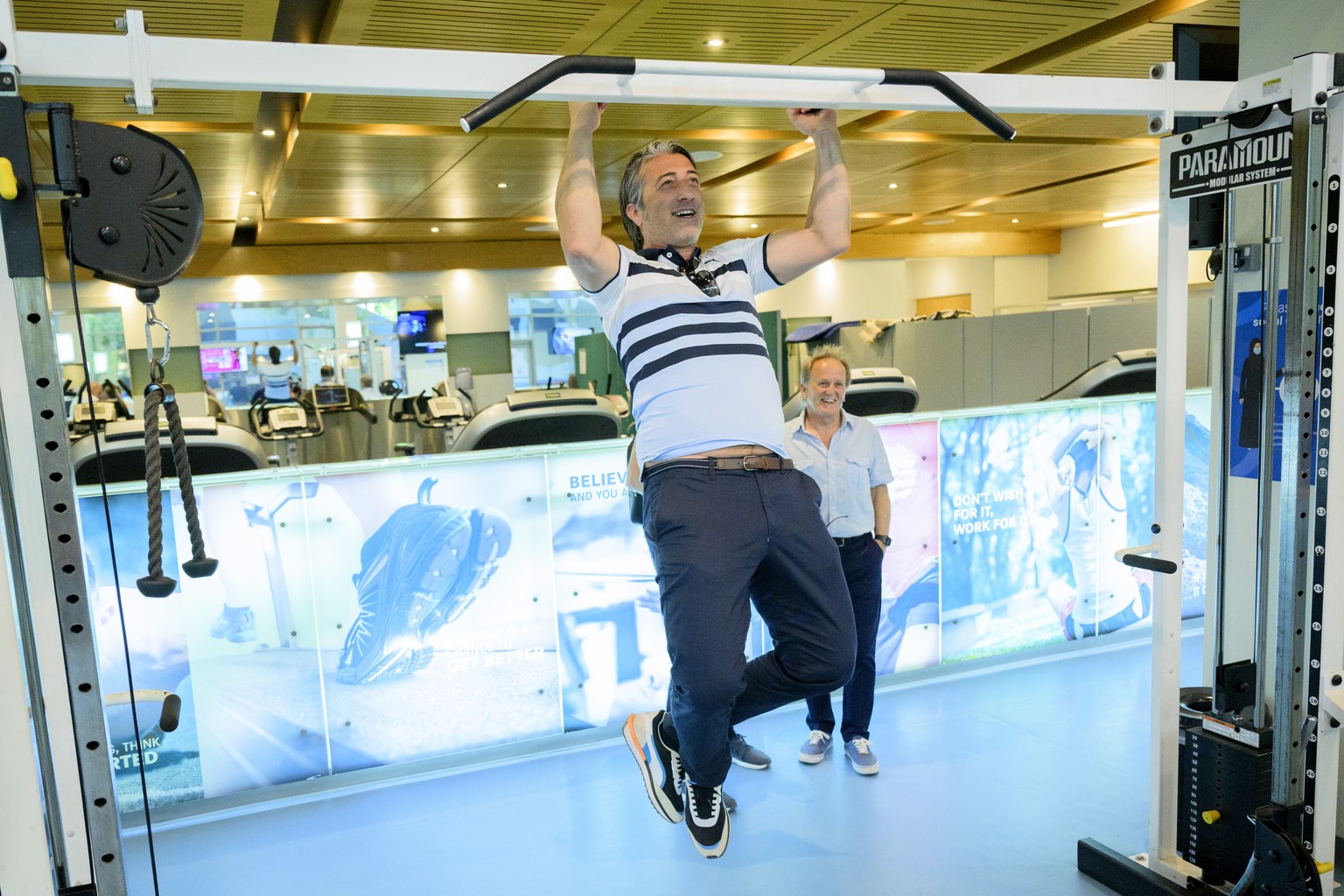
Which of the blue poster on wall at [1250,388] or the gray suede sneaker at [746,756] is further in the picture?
the gray suede sneaker at [746,756]

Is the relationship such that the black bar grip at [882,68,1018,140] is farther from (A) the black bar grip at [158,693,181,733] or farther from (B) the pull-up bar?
(A) the black bar grip at [158,693,181,733]

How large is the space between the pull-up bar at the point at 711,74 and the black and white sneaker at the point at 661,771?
59.2 inches

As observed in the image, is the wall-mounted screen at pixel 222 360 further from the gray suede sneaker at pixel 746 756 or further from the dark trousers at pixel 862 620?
the dark trousers at pixel 862 620

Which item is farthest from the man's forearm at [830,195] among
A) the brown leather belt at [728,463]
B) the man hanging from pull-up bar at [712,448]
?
the brown leather belt at [728,463]

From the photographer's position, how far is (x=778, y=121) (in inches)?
291

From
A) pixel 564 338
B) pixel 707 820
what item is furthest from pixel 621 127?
pixel 564 338

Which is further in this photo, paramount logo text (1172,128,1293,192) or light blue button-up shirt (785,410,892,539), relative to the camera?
light blue button-up shirt (785,410,892,539)

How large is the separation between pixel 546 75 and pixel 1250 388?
1.90 m

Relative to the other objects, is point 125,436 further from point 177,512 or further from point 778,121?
point 778,121

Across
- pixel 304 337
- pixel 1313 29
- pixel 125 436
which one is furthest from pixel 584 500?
pixel 304 337

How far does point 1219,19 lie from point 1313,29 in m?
Answer: 3.32

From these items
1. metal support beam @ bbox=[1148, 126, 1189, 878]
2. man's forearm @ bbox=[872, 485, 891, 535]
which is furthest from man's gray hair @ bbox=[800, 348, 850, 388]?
metal support beam @ bbox=[1148, 126, 1189, 878]

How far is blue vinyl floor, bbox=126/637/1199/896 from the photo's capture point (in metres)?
2.80

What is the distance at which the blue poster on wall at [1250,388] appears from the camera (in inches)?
95.3
